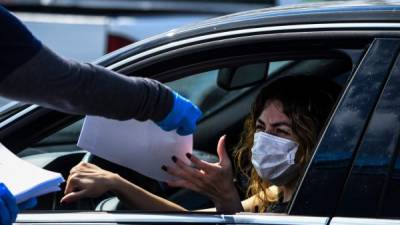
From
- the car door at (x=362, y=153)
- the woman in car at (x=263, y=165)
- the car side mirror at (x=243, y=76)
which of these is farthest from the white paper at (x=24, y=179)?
the car side mirror at (x=243, y=76)

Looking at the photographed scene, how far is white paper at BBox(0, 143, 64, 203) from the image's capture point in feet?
7.63

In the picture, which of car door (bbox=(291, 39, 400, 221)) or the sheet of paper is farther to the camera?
the sheet of paper

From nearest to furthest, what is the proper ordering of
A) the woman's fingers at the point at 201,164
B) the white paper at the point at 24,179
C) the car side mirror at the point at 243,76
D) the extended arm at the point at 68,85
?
the extended arm at the point at 68,85, the white paper at the point at 24,179, the woman's fingers at the point at 201,164, the car side mirror at the point at 243,76

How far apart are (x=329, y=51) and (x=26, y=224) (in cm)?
91

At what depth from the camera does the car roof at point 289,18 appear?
2.65 meters

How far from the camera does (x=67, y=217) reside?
263 centimetres

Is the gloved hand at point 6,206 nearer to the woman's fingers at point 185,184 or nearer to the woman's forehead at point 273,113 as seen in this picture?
the woman's fingers at point 185,184

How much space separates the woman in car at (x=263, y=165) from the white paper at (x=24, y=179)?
Answer: 43 centimetres

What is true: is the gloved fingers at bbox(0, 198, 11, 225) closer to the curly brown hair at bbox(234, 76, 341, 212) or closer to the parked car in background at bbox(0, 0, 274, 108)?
the curly brown hair at bbox(234, 76, 341, 212)

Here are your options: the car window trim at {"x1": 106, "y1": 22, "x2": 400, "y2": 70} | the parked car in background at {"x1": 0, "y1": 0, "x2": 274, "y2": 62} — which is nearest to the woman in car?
the car window trim at {"x1": 106, "y1": 22, "x2": 400, "y2": 70}

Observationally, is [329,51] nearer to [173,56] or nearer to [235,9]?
[173,56]

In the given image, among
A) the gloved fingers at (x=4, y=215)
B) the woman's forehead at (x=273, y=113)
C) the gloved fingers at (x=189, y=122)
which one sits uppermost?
the gloved fingers at (x=189, y=122)

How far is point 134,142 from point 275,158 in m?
0.41

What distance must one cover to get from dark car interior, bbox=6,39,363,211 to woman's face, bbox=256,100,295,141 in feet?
0.48
